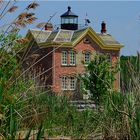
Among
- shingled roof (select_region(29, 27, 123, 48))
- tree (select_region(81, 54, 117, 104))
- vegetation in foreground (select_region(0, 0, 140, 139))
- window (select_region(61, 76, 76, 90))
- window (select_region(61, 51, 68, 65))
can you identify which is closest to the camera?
vegetation in foreground (select_region(0, 0, 140, 139))

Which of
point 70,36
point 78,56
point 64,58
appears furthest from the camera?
point 78,56

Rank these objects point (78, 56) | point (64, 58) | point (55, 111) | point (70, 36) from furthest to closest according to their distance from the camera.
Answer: point (78, 56) < point (70, 36) < point (64, 58) < point (55, 111)

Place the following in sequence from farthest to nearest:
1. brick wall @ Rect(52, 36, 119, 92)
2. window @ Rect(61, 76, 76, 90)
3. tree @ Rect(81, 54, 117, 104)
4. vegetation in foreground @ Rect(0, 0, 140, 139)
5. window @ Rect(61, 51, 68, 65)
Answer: window @ Rect(61, 51, 68, 65), brick wall @ Rect(52, 36, 119, 92), tree @ Rect(81, 54, 117, 104), window @ Rect(61, 76, 76, 90), vegetation in foreground @ Rect(0, 0, 140, 139)

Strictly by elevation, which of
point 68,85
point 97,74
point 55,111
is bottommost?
point 55,111

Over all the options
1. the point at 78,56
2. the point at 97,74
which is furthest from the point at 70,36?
the point at 97,74

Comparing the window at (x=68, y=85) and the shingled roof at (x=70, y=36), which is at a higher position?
the shingled roof at (x=70, y=36)

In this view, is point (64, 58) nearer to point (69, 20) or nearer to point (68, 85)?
point (69, 20)

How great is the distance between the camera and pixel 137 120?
5.41 metres

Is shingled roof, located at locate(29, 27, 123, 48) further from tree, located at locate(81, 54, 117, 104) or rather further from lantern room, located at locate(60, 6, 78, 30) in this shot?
tree, located at locate(81, 54, 117, 104)

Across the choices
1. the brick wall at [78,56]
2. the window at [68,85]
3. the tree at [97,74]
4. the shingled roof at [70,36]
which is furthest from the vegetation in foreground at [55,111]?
the shingled roof at [70,36]

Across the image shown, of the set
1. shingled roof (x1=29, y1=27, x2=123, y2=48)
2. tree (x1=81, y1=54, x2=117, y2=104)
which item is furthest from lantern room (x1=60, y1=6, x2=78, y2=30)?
tree (x1=81, y1=54, x2=117, y2=104)

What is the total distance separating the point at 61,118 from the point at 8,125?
541 cm

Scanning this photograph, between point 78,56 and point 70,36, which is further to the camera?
point 78,56

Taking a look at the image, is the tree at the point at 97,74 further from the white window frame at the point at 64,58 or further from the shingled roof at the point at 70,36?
the white window frame at the point at 64,58
